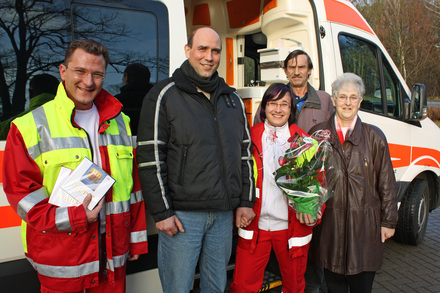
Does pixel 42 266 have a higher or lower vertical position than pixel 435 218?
higher

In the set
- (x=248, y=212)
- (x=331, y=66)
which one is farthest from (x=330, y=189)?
(x=331, y=66)

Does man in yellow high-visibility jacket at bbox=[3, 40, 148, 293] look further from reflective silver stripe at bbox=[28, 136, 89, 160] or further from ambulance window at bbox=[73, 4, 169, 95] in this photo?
ambulance window at bbox=[73, 4, 169, 95]

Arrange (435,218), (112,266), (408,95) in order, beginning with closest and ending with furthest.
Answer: (112,266)
(408,95)
(435,218)

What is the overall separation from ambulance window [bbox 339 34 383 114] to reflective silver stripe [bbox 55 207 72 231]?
9.57ft

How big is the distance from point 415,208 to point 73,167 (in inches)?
159

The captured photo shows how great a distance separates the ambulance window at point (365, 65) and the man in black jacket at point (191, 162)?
76.2 inches

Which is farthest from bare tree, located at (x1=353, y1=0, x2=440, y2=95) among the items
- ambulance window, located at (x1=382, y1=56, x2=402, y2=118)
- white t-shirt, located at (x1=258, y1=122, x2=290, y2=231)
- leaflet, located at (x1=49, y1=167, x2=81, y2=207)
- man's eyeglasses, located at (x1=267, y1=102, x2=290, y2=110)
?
leaflet, located at (x1=49, y1=167, x2=81, y2=207)

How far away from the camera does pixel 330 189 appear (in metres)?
2.42

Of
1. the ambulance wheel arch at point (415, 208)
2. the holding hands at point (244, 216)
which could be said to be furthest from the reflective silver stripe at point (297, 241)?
the ambulance wheel arch at point (415, 208)

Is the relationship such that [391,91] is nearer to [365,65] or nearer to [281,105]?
[365,65]

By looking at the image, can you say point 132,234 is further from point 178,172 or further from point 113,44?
point 113,44

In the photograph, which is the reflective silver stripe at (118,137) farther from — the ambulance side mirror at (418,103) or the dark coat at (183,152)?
the ambulance side mirror at (418,103)

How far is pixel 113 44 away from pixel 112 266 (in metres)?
1.32

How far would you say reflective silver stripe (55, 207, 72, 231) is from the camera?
5.38 ft
